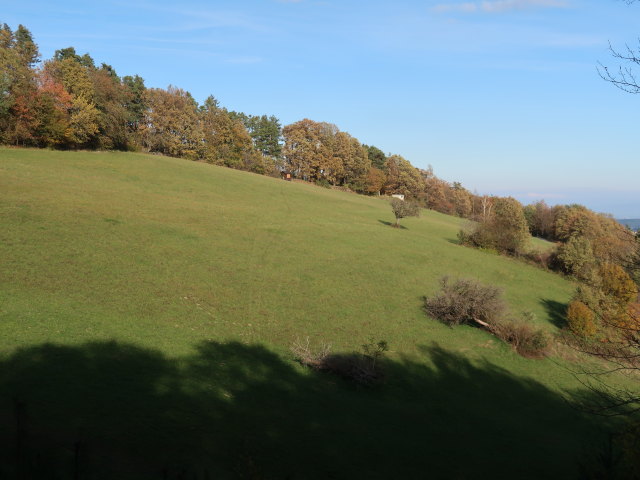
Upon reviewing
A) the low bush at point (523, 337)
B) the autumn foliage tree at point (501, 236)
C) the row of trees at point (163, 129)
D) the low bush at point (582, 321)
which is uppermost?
the row of trees at point (163, 129)

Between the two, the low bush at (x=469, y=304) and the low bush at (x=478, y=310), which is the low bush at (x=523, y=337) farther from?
the low bush at (x=469, y=304)

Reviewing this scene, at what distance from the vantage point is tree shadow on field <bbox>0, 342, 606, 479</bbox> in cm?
973

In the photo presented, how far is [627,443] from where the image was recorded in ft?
31.2

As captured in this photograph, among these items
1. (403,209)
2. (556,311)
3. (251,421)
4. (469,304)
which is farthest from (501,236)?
(251,421)

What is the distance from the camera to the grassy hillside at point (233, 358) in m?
11.2

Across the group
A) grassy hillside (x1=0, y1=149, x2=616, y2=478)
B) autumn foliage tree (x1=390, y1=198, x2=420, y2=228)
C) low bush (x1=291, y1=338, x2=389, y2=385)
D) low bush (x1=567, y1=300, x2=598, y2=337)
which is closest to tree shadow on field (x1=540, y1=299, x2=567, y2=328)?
grassy hillside (x1=0, y1=149, x2=616, y2=478)

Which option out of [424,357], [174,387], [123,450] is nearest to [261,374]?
[174,387]

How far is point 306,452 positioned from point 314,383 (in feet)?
19.2

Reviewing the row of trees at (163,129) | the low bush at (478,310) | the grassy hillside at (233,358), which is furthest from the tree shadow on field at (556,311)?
the row of trees at (163,129)

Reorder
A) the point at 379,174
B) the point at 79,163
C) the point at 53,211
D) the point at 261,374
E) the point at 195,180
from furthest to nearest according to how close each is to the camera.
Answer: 1. the point at 379,174
2. the point at 195,180
3. the point at 79,163
4. the point at 53,211
5. the point at 261,374

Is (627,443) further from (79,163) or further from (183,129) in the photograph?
(183,129)

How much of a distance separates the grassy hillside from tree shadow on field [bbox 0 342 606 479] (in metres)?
0.08

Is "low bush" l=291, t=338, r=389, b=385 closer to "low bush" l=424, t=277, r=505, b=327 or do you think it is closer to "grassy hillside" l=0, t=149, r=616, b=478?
"grassy hillside" l=0, t=149, r=616, b=478

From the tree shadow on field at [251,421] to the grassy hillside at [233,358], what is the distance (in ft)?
0.25
